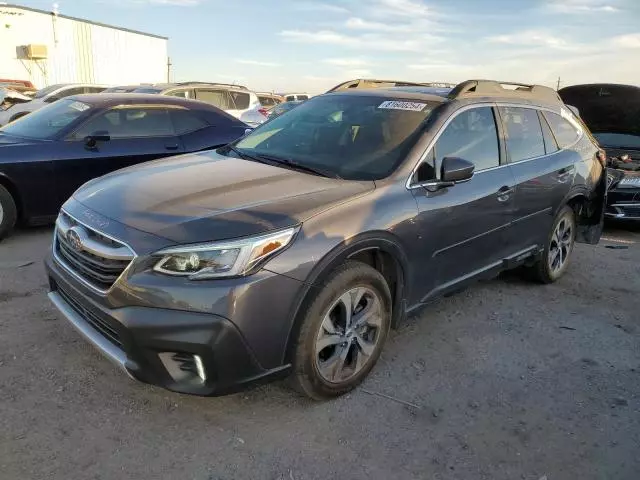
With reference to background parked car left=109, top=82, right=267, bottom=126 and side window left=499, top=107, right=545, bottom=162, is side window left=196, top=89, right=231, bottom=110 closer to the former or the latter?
background parked car left=109, top=82, right=267, bottom=126

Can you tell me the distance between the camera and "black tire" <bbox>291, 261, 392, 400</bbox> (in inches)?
109

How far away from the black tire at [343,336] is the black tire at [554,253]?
2.27 meters

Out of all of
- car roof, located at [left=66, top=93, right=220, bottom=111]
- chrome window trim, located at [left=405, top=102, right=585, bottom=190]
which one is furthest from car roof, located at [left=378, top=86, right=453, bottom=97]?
car roof, located at [left=66, top=93, right=220, bottom=111]

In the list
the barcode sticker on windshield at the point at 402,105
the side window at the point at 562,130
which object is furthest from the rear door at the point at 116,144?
the side window at the point at 562,130

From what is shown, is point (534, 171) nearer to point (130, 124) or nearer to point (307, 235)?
point (307, 235)

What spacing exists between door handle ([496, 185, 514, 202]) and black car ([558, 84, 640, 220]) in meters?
3.86

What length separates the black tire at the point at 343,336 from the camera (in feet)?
9.07

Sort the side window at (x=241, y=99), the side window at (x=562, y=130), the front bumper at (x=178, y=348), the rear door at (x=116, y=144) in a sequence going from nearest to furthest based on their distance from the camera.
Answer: the front bumper at (x=178, y=348) → the side window at (x=562, y=130) → the rear door at (x=116, y=144) → the side window at (x=241, y=99)

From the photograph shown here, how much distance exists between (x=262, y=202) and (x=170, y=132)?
4.39 metres

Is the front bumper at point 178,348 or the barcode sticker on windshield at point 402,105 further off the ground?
the barcode sticker on windshield at point 402,105

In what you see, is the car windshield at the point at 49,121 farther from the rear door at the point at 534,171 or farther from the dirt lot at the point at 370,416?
the rear door at the point at 534,171

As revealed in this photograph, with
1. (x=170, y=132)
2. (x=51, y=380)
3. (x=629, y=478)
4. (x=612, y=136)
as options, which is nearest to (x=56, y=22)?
(x=170, y=132)

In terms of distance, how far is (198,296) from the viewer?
246cm

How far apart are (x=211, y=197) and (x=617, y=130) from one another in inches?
291
